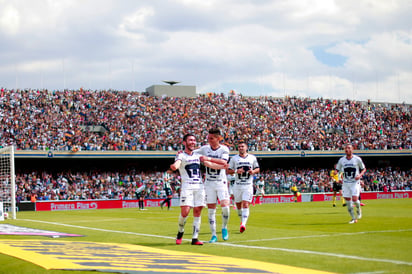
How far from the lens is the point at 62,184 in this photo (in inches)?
1650

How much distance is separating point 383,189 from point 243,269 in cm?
4831

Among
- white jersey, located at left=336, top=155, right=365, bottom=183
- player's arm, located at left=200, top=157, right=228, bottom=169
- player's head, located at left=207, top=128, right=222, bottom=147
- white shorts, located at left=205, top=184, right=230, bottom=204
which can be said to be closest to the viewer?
player's arm, located at left=200, top=157, right=228, bottom=169

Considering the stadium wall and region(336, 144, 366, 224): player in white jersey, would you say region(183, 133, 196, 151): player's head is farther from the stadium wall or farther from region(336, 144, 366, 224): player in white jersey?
the stadium wall

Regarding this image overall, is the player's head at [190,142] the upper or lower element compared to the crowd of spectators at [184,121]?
lower

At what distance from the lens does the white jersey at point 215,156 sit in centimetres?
1178

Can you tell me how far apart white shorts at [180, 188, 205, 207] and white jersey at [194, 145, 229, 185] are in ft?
2.34

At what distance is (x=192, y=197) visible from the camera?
11.3 m

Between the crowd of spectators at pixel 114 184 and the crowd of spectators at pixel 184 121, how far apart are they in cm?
263

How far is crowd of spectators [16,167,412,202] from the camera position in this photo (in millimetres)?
41094

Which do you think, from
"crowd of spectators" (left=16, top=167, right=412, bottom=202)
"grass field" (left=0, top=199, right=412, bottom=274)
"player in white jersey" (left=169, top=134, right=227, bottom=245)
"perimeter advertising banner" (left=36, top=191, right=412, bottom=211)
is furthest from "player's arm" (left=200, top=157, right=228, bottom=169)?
"crowd of spectators" (left=16, top=167, right=412, bottom=202)

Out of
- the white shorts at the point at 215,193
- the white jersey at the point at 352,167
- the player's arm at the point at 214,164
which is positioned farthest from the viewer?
the white jersey at the point at 352,167

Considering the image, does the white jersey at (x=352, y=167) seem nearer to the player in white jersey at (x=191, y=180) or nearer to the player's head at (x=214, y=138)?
the player's head at (x=214, y=138)

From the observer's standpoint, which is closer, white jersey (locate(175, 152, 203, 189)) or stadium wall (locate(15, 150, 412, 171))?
white jersey (locate(175, 152, 203, 189))

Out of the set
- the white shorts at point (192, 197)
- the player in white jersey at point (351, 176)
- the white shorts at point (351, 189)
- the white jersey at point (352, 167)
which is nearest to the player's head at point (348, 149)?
the player in white jersey at point (351, 176)
